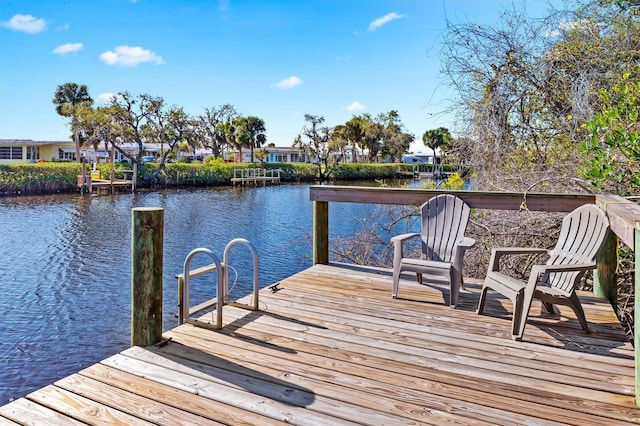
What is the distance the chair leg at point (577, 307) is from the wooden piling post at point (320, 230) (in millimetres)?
2383

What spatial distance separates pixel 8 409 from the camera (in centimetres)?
187

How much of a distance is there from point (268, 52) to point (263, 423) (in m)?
26.4

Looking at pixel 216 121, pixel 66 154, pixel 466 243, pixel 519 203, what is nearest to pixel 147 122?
pixel 216 121

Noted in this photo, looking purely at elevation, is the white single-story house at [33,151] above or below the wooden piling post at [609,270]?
above

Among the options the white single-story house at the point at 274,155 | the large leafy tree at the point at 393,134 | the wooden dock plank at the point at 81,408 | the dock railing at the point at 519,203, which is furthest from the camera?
the white single-story house at the point at 274,155

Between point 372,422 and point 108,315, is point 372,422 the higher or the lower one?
the higher one

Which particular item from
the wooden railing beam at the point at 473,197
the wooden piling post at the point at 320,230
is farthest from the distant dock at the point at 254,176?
the wooden railing beam at the point at 473,197

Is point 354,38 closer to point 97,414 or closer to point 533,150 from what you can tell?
point 533,150

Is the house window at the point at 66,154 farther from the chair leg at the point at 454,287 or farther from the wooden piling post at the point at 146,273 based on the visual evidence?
the chair leg at the point at 454,287

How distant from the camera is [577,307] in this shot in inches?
110

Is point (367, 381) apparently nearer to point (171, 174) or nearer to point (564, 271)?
point (564, 271)

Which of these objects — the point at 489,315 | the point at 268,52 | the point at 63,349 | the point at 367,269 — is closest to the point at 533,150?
the point at 367,269

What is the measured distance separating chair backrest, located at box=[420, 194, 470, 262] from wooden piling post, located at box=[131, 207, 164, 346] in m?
2.20

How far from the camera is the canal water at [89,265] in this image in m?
5.01
